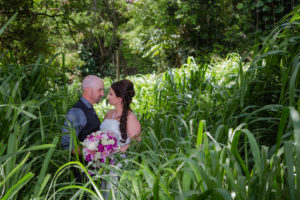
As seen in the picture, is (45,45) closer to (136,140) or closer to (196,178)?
(136,140)

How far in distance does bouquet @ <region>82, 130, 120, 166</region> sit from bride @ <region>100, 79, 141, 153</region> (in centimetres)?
36

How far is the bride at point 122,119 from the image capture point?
10.1ft

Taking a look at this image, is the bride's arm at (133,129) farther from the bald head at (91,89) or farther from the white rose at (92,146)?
the white rose at (92,146)

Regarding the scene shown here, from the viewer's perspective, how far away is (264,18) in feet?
18.9

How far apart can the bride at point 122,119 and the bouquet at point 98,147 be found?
1.19 feet

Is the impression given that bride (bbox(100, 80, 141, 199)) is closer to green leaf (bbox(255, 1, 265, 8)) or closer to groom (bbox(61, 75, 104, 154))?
groom (bbox(61, 75, 104, 154))

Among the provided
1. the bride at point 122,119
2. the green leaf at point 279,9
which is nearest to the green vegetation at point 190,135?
the green leaf at point 279,9

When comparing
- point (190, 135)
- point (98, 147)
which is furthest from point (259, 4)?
point (98, 147)

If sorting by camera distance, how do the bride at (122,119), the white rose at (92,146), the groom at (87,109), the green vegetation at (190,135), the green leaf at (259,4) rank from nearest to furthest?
the green vegetation at (190,135)
the white rose at (92,146)
the groom at (87,109)
the bride at (122,119)
the green leaf at (259,4)

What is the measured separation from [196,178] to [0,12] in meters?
4.72

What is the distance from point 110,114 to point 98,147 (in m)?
0.82

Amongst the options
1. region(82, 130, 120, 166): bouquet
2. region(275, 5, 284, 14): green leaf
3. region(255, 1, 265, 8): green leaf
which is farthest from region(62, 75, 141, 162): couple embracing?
region(275, 5, 284, 14): green leaf

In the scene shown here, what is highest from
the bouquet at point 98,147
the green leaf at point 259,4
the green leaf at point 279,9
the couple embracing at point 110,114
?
the green leaf at point 259,4

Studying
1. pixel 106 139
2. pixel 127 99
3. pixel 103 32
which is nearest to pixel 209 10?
pixel 103 32
